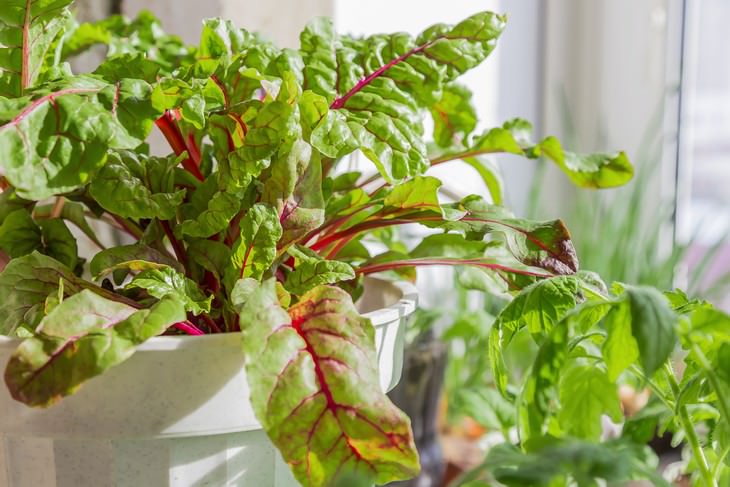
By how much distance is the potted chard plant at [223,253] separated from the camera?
0.45 metres

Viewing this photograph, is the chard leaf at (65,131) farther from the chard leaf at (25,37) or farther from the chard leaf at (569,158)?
the chard leaf at (569,158)

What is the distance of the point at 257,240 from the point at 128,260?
9cm

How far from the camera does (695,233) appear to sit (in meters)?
1.26

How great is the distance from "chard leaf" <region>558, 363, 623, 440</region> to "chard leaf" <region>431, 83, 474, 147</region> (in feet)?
0.81

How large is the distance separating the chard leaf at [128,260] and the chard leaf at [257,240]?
0.05m

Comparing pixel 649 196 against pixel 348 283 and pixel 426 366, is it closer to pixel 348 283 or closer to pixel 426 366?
pixel 426 366

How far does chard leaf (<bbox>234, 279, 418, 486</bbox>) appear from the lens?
17.6 inches

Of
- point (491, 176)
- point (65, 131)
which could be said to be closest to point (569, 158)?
point (491, 176)

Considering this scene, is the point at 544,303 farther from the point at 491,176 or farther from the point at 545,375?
the point at 491,176

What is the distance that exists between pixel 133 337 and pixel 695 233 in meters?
1.02

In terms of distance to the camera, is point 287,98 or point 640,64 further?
point 640,64

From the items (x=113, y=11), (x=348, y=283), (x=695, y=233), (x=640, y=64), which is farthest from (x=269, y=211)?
(x=640, y=64)

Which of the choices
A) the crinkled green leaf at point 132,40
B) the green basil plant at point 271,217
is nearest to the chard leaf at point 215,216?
the green basil plant at point 271,217

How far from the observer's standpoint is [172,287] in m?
0.52
